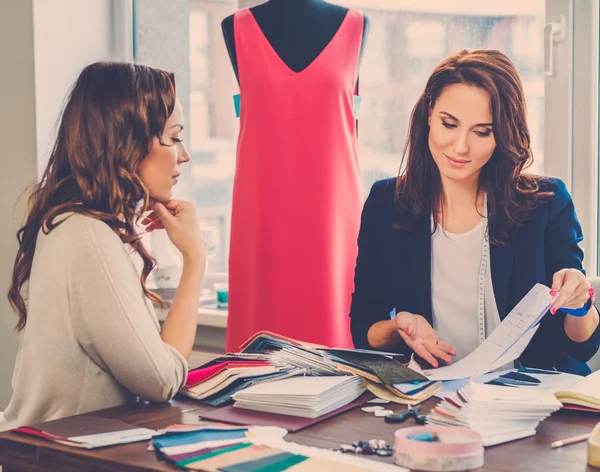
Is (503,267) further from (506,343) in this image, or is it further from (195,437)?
(195,437)

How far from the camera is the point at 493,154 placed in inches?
74.7

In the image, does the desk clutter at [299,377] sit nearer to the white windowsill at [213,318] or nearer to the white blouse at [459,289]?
the white blouse at [459,289]

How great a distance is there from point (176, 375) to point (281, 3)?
1329mm

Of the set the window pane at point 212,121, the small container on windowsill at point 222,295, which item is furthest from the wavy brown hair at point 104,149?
the window pane at point 212,121

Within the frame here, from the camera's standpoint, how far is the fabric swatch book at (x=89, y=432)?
115 cm

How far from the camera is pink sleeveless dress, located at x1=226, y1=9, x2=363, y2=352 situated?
2295mm

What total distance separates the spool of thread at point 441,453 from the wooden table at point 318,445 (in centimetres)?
3

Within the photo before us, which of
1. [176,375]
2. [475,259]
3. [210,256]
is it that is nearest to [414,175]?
[475,259]

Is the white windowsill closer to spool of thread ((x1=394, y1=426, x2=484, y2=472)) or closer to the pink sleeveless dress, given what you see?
the pink sleeveless dress

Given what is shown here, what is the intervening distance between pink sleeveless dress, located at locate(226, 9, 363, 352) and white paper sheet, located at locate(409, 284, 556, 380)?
75cm

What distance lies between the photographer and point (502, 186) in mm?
1895

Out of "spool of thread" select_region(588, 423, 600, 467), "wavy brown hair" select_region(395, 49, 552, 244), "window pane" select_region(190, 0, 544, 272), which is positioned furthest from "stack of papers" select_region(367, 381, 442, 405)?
"window pane" select_region(190, 0, 544, 272)

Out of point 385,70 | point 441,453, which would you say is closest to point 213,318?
point 385,70

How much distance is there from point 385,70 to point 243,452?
79.2 inches
